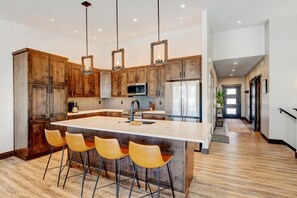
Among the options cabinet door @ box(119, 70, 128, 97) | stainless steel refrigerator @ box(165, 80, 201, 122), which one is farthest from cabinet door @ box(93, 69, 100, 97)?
stainless steel refrigerator @ box(165, 80, 201, 122)

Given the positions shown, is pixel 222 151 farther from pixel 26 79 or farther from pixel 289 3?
pixel 26 79

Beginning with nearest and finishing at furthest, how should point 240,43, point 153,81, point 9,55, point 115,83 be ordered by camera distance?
point 9,55 < point 153,81 < point 240,43 < point 115,83

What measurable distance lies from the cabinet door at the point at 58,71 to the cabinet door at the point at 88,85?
1045mm

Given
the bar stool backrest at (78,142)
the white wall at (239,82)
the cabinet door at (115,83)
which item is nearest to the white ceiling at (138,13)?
the cabinet door at (115,83)

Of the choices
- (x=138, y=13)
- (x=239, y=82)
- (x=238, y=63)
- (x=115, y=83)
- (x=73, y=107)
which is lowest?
(x=73, y=107)

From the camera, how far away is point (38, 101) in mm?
3957

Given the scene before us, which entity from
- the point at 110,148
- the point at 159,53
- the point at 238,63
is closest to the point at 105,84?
the point at 159,53

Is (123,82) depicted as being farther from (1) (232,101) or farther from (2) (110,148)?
(1) (232,101)

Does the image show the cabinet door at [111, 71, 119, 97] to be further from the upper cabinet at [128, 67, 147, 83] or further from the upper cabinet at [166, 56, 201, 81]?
the upper cabinet at [166, 56, 201, 81]

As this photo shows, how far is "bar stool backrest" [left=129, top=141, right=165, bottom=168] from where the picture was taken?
1902mm

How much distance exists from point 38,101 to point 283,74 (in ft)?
21.5

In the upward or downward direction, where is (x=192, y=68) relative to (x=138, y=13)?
downward

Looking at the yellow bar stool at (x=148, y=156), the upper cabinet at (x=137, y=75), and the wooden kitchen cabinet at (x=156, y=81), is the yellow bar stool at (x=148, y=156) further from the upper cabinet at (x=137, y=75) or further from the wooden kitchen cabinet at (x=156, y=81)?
the upper cabinet at (x=137, y=75)

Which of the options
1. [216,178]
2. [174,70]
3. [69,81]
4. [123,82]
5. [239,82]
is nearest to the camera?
[216,178]
